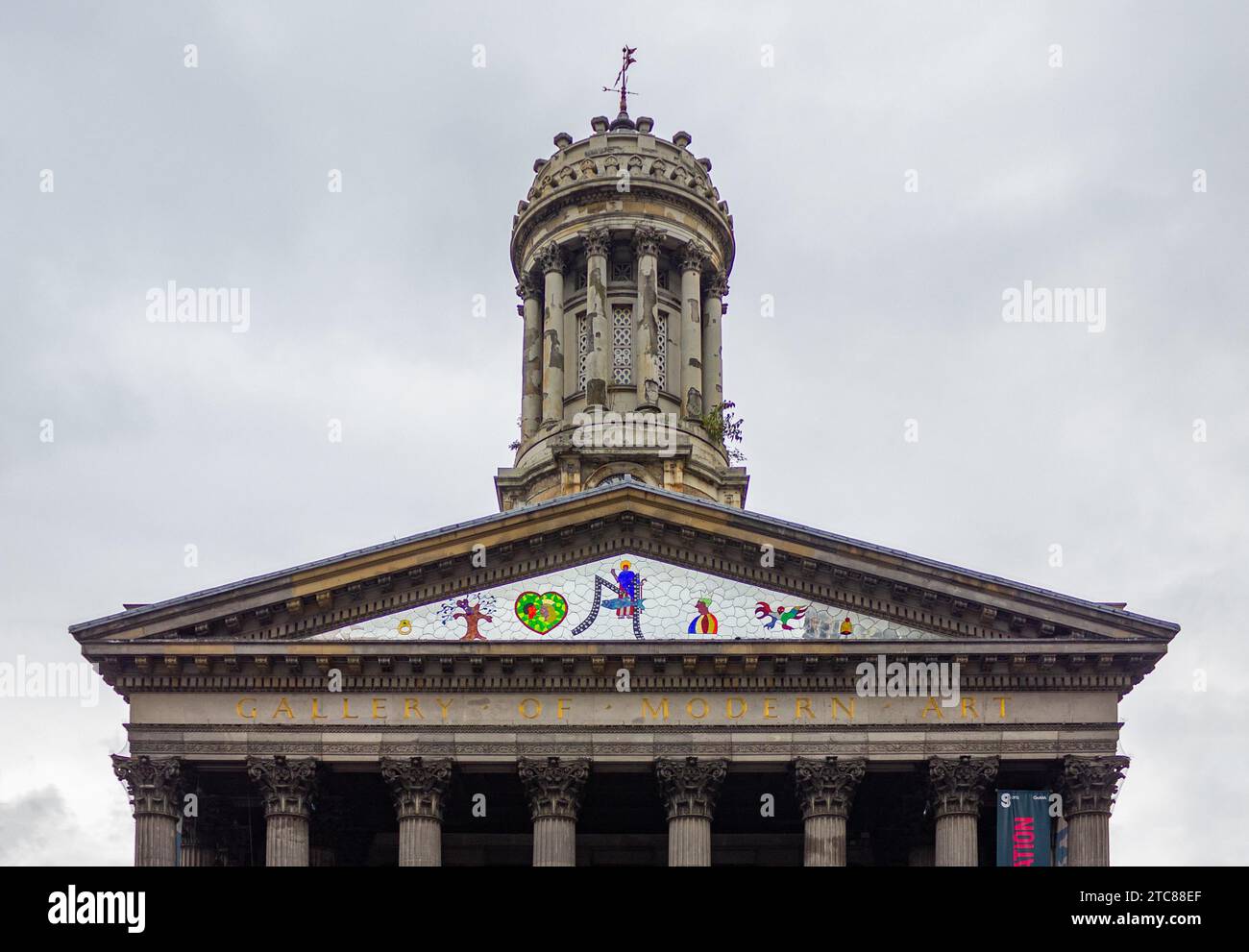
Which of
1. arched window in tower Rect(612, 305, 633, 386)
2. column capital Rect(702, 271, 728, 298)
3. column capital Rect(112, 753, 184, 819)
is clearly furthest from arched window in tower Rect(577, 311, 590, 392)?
column capital Rect(112, 753, 184, 819)

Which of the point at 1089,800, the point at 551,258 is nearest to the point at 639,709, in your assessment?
the point at 1089,800

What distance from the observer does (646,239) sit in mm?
57719

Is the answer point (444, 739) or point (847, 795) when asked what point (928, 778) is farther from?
point (444, 739)

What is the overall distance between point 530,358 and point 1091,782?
23.9m

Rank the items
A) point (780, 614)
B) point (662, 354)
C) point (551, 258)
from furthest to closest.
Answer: point (551, 258)
point (662, 354)
point (780, 614)

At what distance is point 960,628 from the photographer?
41.3m

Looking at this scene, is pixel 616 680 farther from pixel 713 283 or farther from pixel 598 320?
pixel 713 283

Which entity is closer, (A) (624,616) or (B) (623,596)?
(A) (624,616)

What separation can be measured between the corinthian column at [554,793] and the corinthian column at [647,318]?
16336 mm

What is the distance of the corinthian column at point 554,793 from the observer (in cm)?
4038

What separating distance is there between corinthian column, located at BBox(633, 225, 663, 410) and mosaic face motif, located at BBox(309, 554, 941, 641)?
1373 cm

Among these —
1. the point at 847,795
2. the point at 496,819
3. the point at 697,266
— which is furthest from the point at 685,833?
the point at 697,266
